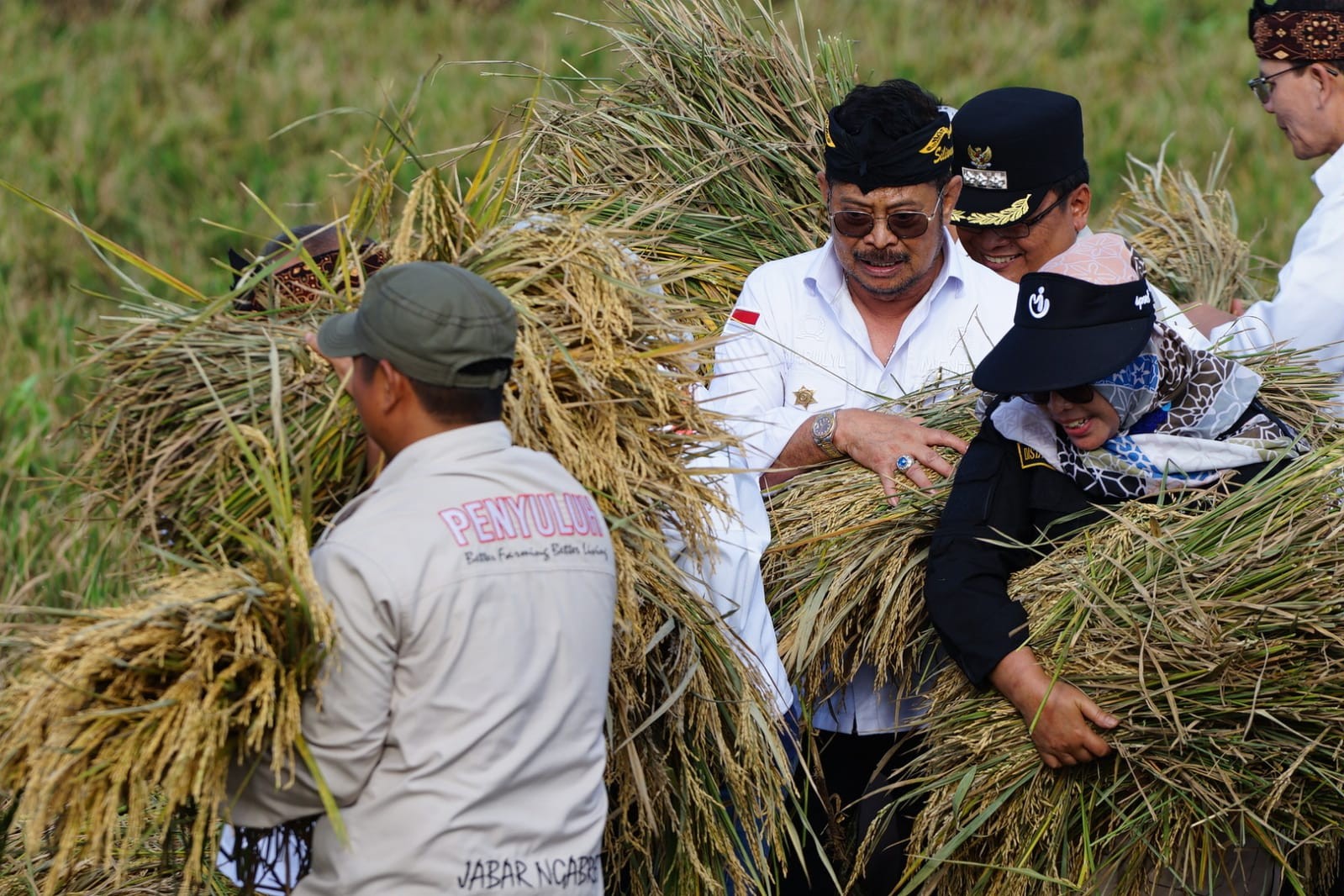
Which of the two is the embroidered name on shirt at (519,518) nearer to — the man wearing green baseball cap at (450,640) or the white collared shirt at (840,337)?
the man wearing green baseball cap at (450,640)

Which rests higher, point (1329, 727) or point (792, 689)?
point (1329, 727)

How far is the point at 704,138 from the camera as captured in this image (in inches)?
170

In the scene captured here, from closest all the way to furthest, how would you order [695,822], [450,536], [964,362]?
[450,536], [695,822], [964,362]

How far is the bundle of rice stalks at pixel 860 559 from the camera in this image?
3.14 meters

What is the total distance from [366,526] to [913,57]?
31.8 ft

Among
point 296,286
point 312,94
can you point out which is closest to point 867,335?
point 296,286

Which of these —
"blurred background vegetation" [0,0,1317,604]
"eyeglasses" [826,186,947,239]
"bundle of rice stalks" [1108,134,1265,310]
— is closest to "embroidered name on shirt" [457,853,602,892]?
"eyeglasses" [826,186,947,239]

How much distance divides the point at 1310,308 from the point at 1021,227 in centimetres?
64

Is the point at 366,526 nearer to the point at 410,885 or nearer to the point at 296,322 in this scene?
the point at 410,885

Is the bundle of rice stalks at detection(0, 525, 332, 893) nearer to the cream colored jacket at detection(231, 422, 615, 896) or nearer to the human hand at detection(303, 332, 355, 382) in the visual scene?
the cream colored jacket at detection(231, 422, 615, 896)

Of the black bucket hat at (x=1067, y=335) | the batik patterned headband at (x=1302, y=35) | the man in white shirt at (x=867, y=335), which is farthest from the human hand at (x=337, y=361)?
the batik patterned headband at (x=1302, y=35)

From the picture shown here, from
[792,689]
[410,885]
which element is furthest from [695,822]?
[410,885]

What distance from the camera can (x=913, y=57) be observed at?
1123cm

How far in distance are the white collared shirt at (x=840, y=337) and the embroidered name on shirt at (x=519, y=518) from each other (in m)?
1.22
